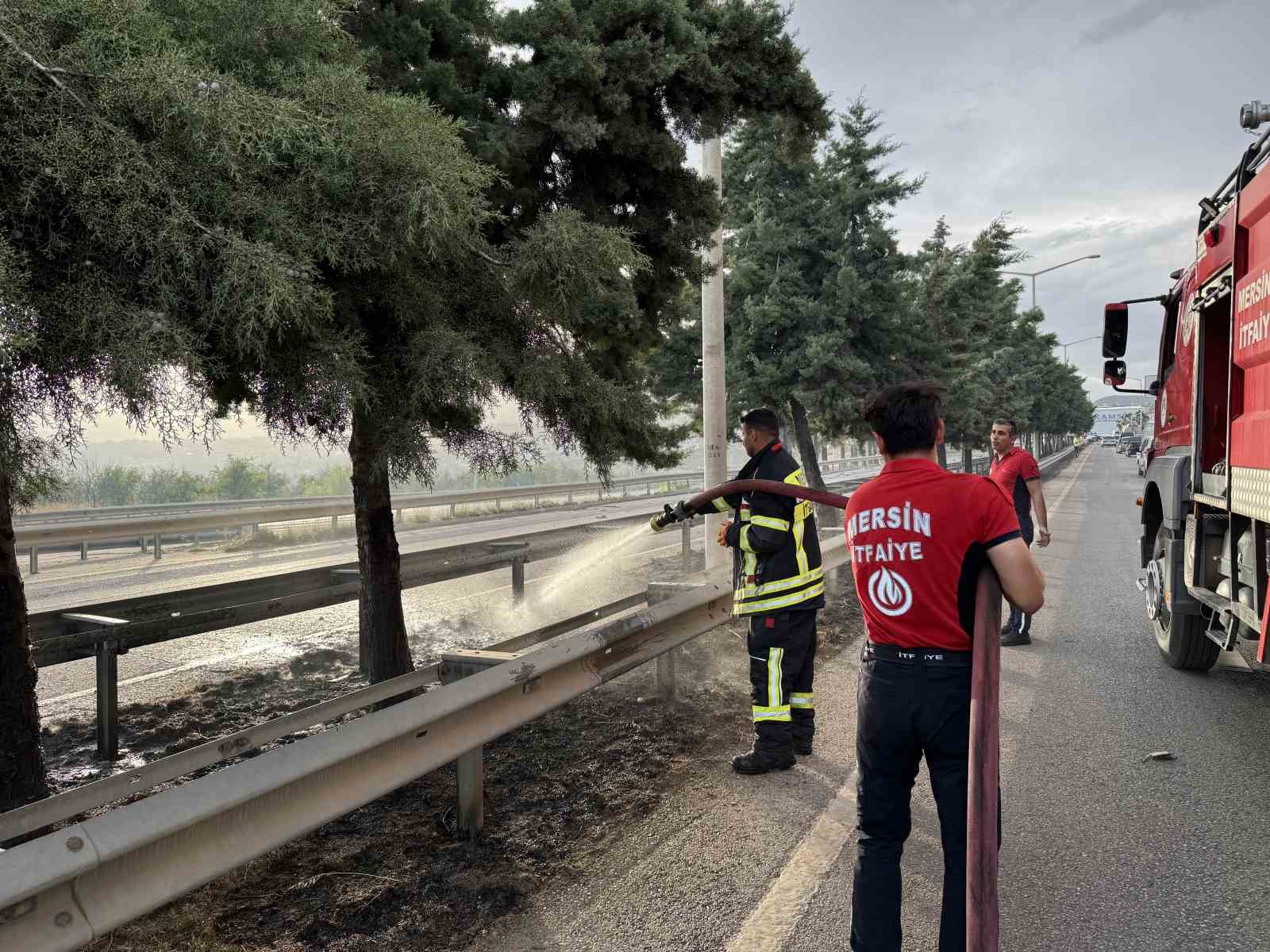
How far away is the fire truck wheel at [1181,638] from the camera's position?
21.3 ft

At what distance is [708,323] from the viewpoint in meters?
→ 9.94

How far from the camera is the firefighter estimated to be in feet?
15.9

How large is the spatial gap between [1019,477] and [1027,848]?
16.2ft

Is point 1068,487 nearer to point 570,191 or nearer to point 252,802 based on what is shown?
point 570,191

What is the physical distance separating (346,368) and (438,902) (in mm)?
2095

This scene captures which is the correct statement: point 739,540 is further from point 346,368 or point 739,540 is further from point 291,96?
point 291,96

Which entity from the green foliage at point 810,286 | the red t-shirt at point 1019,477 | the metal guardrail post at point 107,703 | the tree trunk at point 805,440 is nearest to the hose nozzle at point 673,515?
the metal guardrail post at point 107,703

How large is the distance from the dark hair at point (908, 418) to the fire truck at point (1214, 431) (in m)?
2.63

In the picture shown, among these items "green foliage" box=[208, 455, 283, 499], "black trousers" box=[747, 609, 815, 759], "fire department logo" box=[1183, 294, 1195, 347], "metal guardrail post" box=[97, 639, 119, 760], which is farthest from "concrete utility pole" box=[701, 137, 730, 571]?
"green foliage" box=[208, 455, 283, 499]

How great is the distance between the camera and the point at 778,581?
16.1 feet

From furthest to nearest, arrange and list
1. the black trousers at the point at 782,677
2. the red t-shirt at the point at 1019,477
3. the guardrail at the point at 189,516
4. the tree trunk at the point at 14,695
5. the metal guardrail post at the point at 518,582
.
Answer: the guardrail at the point at 189,516, the metal guardrail post at the point at 518,582, the red t-shirt at the point at 1019,477, the black trousers at the point at 782,677, the tree trunk at the point at 14,695

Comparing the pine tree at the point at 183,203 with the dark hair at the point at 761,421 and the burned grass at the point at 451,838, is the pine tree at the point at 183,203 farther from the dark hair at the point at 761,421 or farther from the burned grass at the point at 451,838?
the dark hair at the point at 761,421

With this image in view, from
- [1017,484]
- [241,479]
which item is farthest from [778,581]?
[241,479]

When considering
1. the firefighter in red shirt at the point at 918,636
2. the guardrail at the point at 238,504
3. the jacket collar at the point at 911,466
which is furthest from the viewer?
the guardrail at the point at 238,504
